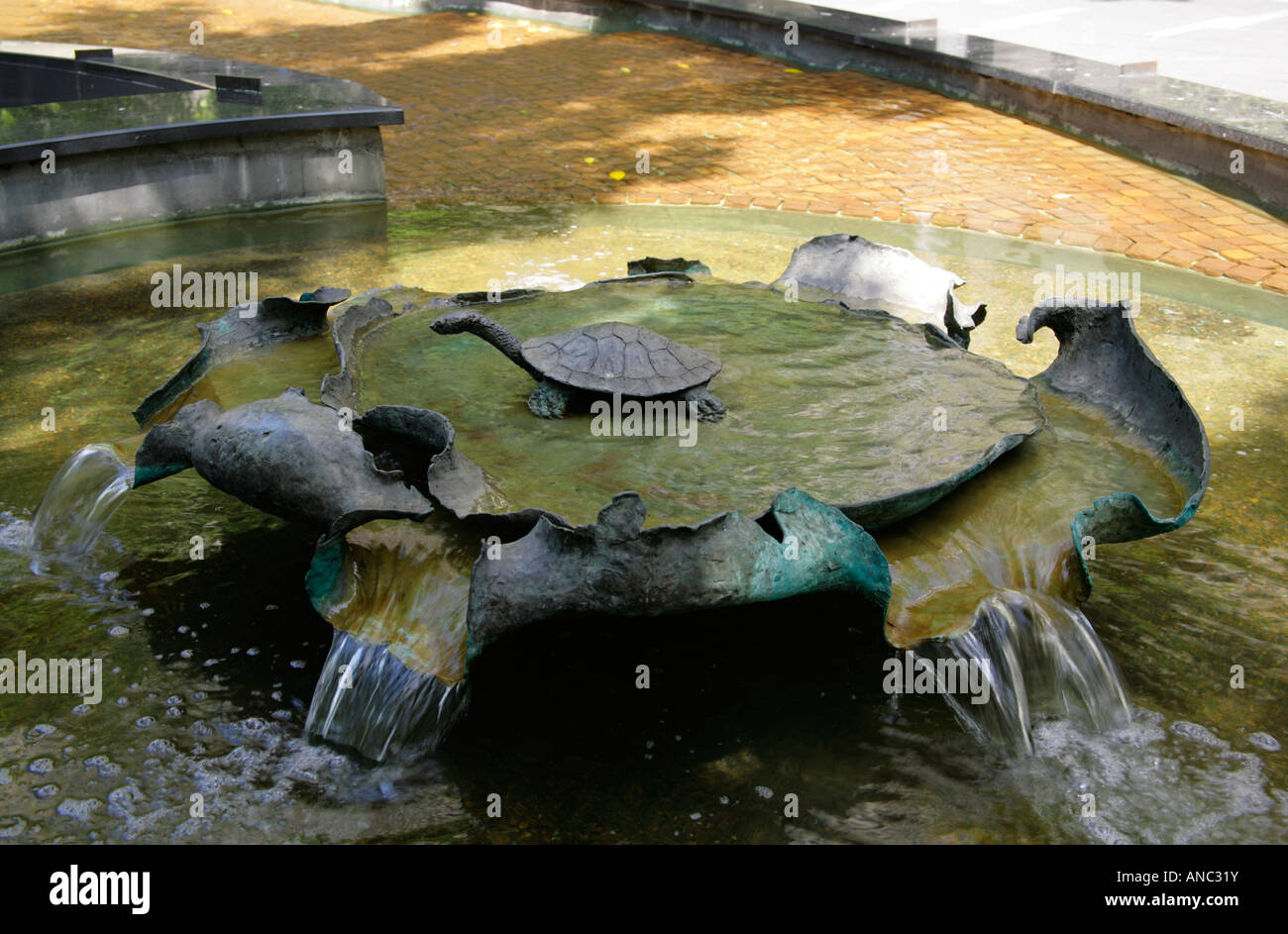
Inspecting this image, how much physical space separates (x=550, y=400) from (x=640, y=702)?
115cm

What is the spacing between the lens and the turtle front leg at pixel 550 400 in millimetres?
4215

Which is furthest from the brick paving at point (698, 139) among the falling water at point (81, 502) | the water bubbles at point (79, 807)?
the water bubbles at point (79, 807)

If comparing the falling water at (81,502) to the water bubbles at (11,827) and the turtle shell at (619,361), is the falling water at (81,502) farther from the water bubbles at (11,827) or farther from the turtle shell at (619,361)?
the turtle shell at (619,361)

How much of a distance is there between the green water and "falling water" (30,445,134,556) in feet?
0.35

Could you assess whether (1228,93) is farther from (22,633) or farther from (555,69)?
(22,633)

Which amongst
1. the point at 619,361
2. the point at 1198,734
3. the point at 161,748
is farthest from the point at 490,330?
the point at 1198,734

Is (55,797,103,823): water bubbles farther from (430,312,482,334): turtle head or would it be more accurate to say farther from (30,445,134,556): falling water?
(430,312,482,334): turtle head

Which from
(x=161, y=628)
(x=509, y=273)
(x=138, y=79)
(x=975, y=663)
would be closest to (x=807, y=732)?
(x=975, y=663)

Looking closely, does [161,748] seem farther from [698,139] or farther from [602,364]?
[698,139]

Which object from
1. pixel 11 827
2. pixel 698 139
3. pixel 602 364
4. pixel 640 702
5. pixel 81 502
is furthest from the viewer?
pixel 698 139

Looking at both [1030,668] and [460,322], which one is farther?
[460,322]

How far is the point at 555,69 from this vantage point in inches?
493

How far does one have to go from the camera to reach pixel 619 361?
4207 mm

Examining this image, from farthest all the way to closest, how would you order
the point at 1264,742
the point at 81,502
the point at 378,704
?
the point at 81,502
the point at 1264,742
the point at 378,704
